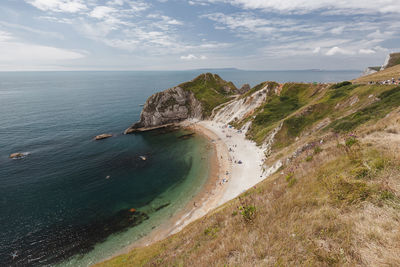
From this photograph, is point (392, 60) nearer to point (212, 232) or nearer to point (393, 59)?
point (393, 59)

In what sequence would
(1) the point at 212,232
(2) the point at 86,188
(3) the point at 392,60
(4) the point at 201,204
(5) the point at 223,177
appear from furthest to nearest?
(3) the point at 392,60 → (5) the point at 223,177 → (2) the point at 86,188 → (4) the point at 201,204 → (1) the point at 212,232

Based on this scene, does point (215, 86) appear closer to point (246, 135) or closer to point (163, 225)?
point (246, 135)

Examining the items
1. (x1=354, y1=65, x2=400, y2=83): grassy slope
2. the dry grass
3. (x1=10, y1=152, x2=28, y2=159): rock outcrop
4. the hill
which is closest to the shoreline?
the dry grass

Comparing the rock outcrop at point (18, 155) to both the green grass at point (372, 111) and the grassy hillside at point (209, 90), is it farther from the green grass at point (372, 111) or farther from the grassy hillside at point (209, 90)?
the green grass at point (372, 111)

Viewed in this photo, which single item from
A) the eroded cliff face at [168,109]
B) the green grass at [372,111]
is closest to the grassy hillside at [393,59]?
the green grass at [372,111]

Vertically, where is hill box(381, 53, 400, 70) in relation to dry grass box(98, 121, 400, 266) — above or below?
above

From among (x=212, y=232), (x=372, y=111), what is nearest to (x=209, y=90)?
(x=372, y=111)

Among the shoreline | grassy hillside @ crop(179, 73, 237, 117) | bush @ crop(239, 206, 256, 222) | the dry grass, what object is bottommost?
the shoreline

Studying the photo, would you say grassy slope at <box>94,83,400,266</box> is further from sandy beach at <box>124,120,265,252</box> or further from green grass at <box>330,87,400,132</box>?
green grass at <box>330,87,400,132</box>

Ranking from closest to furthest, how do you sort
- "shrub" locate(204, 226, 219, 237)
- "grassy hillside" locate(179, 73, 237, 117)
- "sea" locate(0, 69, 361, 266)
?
"shrub" locate(204, 226, 219, 237)
"sea" locate(0, 69, 361, 266)
"grassy hillside" locate(179, 73, 237, 117)
